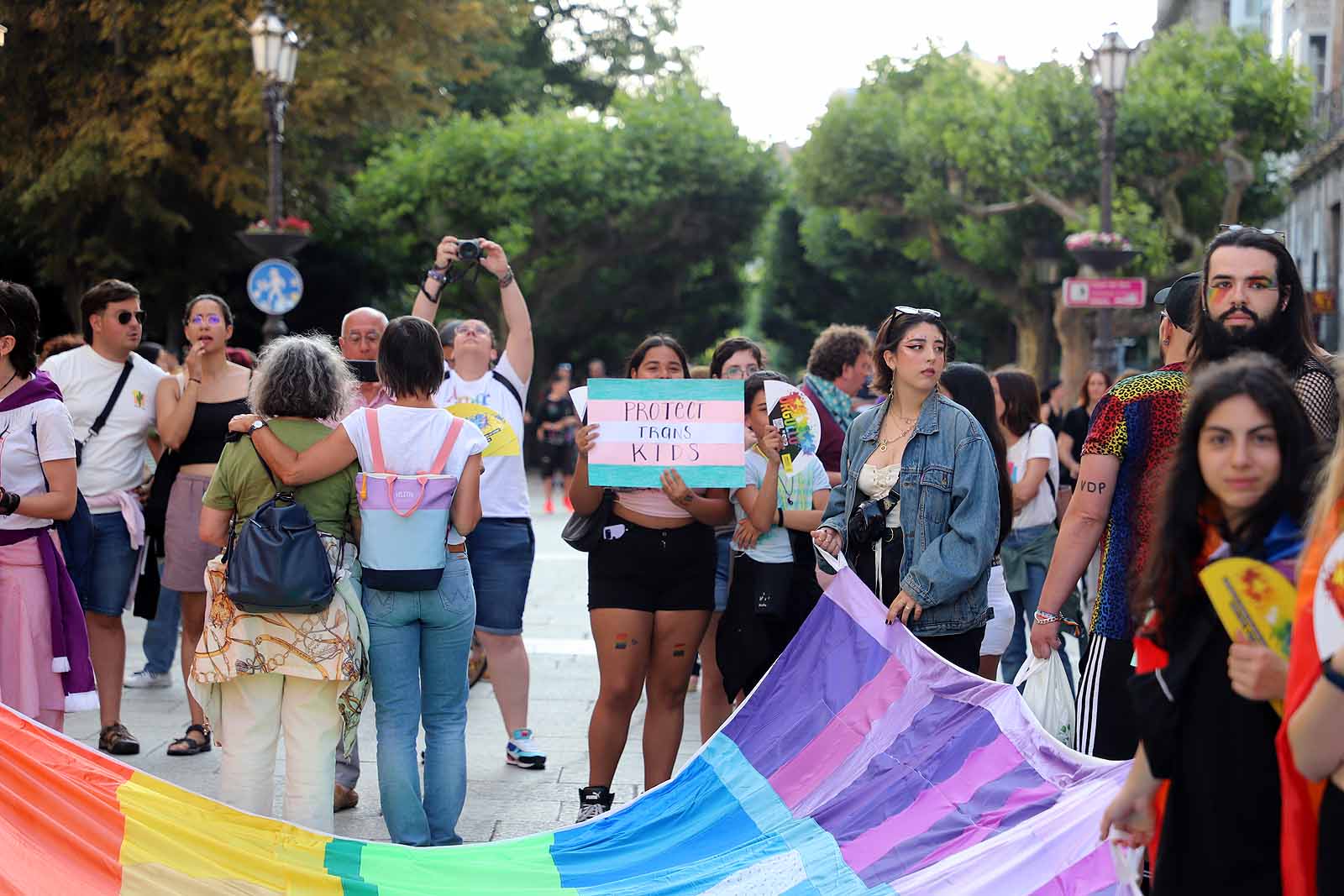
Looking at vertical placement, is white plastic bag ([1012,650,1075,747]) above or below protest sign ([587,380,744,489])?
below

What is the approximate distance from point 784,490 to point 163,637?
4438mm

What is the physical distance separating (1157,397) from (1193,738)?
137 centimetres

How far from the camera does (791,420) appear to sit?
18.0 ft

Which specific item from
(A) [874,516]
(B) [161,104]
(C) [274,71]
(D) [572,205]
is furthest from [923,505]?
(D) [572,205]

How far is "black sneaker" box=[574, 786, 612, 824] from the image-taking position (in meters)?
5.38

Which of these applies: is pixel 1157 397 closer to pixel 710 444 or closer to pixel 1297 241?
pixel 710 444

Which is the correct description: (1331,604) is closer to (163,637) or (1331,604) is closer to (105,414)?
(105,414)

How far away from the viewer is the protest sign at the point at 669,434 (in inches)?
209

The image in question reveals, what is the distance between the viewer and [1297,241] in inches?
1417

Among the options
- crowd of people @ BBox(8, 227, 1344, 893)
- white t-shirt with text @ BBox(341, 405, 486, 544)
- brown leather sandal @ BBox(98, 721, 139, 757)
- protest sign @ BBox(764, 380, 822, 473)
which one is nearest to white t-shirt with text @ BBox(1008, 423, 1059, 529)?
crowd of people @ BBox(8, 227, 1344, 893)

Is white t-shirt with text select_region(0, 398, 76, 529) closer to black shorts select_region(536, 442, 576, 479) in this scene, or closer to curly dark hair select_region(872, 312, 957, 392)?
curly dark hair select_region(872, 312, 957, 392)

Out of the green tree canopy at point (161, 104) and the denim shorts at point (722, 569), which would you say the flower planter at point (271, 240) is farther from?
the denim shorts at point (722, 569)

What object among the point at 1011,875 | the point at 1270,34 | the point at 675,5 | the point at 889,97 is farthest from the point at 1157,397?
the point at 675,5

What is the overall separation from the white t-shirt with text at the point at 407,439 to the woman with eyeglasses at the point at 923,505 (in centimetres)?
130
